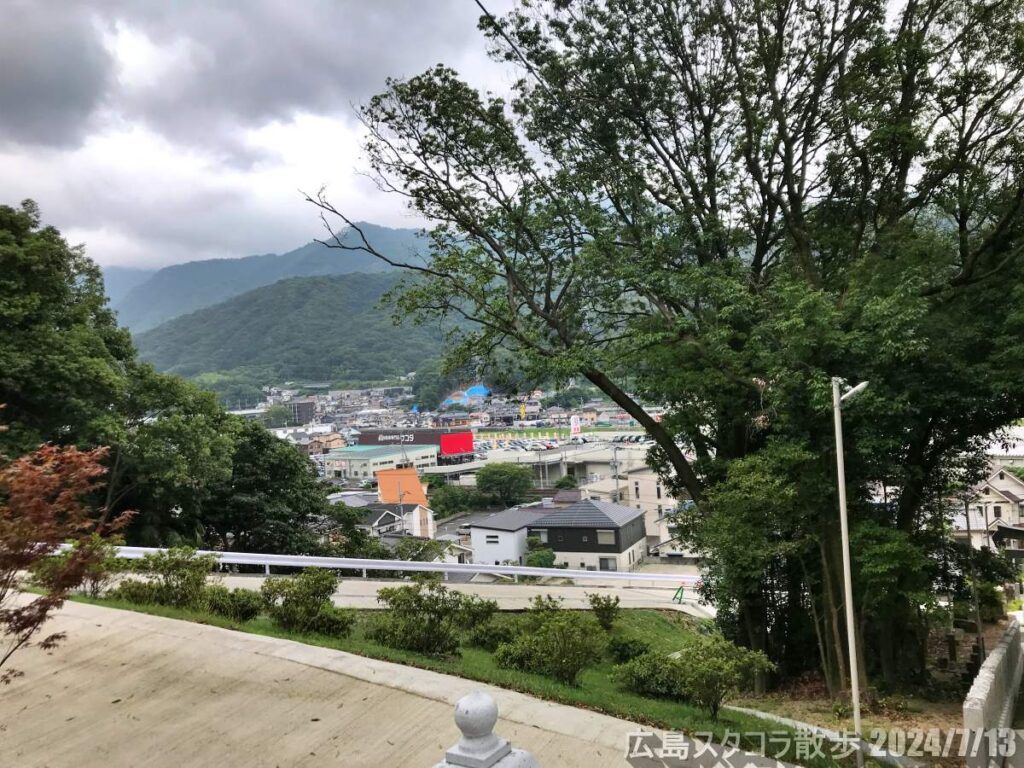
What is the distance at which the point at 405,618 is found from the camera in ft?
21.7

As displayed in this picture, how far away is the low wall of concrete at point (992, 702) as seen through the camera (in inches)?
226

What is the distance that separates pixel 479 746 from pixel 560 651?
3.84 m

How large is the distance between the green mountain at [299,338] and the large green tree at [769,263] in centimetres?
9112

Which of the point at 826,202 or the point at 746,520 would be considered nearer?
the point at 746,520

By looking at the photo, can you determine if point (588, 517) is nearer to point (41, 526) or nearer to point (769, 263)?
point (769, 263)

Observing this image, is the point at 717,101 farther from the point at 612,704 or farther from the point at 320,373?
the point at 320,373

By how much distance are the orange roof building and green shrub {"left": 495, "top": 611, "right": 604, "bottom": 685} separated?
3229 cm

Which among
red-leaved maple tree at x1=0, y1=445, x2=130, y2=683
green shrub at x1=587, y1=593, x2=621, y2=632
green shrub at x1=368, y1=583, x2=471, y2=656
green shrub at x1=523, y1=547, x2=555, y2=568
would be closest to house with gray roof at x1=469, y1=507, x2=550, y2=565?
green shrub at x1=523, y1=547, x2=555, y2=568

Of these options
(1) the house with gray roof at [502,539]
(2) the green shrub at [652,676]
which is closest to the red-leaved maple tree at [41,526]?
(2) the green shrub at [652,676]

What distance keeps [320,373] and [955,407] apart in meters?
110

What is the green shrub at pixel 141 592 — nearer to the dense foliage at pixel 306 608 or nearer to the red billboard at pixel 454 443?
the dense foliage at pixel 306 608

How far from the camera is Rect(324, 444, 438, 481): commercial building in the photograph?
62062 mm

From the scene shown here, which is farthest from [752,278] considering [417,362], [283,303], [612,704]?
[283,303]

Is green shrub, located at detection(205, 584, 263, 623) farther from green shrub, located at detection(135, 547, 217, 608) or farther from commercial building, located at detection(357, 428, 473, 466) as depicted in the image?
commercial building, located at detection(357, 428, 473, 466)
